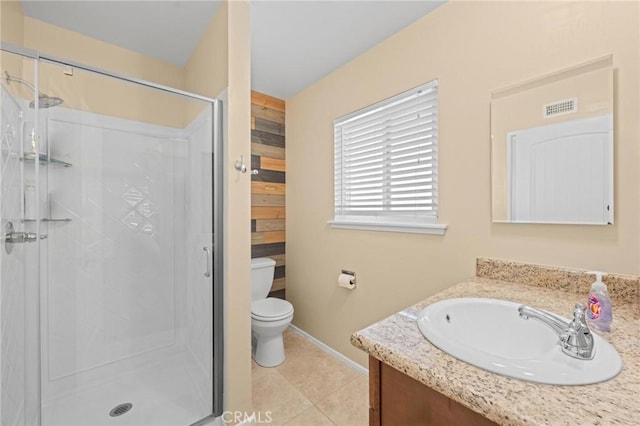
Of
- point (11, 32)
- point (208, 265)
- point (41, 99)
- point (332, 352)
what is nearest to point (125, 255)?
point (208, 265)

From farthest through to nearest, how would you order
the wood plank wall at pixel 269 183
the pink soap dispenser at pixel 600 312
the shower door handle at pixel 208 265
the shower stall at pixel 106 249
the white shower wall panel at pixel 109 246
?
the wood plank wall at pixel 269 183
the white shower wall panel at pixel 109 246
the shower door handle at pixel 208 265
the shower stall at pixel 106 249
the pink soap dispenser at pixel 600 312

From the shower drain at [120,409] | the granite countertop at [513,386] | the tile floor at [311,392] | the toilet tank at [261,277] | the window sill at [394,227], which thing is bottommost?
the tile floor at [311,392]

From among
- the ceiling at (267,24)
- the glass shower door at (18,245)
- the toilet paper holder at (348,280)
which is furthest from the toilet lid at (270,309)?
the ceiling at (267,24)

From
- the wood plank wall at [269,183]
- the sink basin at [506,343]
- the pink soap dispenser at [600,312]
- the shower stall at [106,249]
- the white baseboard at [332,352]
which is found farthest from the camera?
the wood plank wall at [269,183]

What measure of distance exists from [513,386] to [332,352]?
1.86m

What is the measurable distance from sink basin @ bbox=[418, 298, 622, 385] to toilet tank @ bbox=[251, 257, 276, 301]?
5.42 ft

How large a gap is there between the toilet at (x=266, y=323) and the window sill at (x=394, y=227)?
773 mm

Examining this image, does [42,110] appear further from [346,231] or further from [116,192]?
[346,231]

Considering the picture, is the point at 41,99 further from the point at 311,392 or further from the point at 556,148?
the point at 556,148

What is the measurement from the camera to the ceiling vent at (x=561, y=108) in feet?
3.59

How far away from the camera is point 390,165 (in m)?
1.85

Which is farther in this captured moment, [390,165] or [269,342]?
[269,342]

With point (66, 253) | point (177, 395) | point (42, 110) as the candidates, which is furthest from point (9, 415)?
point (42, 110)

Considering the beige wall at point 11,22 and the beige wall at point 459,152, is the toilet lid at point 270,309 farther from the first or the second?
the beige wall at point 11,22
